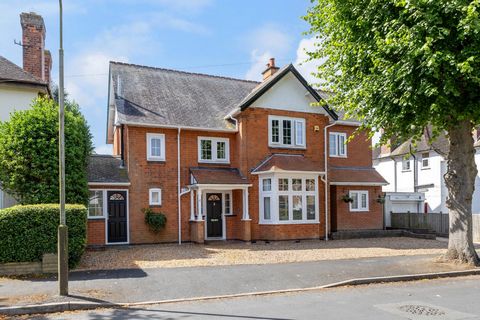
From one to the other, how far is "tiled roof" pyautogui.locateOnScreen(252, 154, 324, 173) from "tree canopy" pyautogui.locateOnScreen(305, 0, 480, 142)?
6120mm

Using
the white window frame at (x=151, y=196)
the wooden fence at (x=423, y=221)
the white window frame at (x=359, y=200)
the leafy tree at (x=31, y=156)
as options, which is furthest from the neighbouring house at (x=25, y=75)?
the wooden fence at (x=423, y=221)

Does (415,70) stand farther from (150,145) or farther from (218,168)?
(150,145)

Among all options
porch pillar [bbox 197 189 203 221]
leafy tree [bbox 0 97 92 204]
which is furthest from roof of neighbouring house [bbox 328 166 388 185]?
leafy tree [bbox 0 97 92 204]

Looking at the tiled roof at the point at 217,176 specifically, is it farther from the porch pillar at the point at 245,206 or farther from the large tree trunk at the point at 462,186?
the large tree trunk at the point at 462,186

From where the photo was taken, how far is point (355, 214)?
23547 mm

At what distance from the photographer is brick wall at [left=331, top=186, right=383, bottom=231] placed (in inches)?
908

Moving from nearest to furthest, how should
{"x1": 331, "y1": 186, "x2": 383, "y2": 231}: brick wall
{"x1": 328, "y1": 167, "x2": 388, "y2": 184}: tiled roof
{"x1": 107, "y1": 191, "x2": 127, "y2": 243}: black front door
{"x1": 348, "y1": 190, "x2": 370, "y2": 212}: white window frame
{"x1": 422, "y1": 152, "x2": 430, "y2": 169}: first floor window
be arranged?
1. {"x1": 107, "y1": 191, "x2": 127, "y2": 243}: black front door
2. {"x1": 328, "y1": 167, "x2": 388, "y2": 184}: tiled roof
3. {"x1": 331, "y1": 186, "x2": 383, "y2": 231}: brick wall
4. {"x1": 348, "y1": 190, "x2": 370, "y2": 212}: white window frame
5. {"x1": 422, "y1": 152, "x2": 430, "y2": 169}: first floor window

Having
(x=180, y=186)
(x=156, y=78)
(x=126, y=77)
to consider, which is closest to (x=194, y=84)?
(x=156, y=78)

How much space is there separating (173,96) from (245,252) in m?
9.79

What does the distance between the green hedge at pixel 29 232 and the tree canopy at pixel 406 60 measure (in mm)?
9500

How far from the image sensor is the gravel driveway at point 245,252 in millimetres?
14045

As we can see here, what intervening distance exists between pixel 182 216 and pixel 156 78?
8.07 m

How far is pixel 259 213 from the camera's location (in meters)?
20.6

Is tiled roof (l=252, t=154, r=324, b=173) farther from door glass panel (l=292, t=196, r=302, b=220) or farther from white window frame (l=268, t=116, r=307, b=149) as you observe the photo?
door glass panel (l=292, t=196, r=302, b=220)
